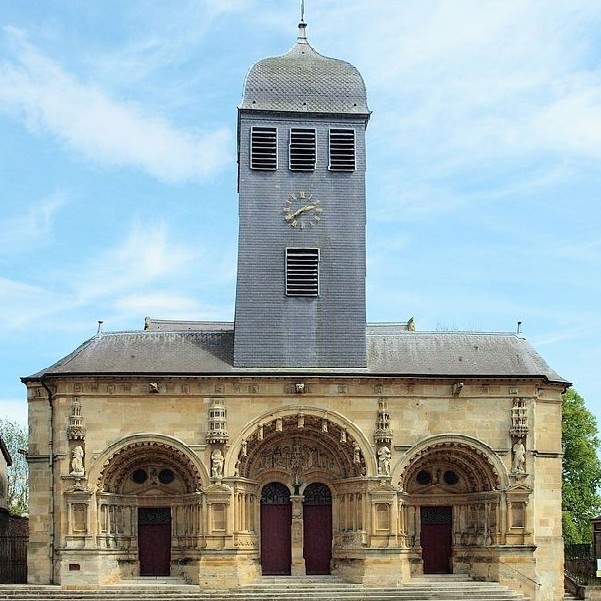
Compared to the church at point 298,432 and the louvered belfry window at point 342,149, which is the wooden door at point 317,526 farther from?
the louvered belfry window at point 342,149

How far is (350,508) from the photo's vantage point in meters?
28.3

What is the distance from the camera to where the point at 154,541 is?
1140 inches

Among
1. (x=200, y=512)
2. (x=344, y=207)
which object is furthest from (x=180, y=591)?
(x=344, y=207)

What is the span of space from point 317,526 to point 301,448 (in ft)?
6.91

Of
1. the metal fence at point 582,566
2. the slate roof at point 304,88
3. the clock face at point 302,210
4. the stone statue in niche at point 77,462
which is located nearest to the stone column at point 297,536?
the stone statue in niche at point 77,462

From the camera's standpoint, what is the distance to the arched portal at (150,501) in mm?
27594

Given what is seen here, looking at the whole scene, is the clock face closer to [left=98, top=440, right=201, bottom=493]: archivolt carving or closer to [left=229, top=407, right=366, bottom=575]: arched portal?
[left=229, top=407, right=366, bottom=575]: arched portal

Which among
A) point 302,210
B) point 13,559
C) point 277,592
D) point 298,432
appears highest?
point 302,210

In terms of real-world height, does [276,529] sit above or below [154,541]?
above

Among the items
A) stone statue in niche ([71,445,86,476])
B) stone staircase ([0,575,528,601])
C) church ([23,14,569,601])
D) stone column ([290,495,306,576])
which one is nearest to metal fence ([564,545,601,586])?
church ([23,14,569,601])

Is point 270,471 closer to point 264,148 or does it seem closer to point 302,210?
point 302,210

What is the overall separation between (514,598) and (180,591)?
7.95m

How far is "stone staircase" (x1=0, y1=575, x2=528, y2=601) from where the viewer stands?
26.2 metres

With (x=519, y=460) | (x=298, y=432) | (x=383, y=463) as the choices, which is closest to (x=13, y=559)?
(x=298, y=432)
